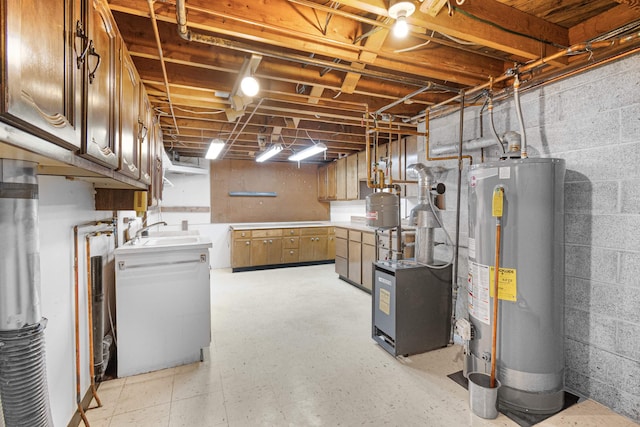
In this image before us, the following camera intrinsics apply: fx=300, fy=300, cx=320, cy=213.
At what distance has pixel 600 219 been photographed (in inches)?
76.0

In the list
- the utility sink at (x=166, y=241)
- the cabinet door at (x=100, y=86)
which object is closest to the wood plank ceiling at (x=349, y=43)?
the cabinet door at (x=100, y=86)

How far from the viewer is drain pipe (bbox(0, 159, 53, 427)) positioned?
3.13ft

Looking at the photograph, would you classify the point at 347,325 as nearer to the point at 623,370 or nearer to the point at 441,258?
the point at 441,258

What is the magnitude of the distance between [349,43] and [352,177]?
12.0ft

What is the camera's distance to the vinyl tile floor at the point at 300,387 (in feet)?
6.07

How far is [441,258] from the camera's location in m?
3.15

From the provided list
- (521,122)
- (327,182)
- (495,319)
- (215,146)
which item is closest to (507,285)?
(495,319)

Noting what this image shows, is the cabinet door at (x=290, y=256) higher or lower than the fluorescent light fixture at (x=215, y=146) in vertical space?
lower

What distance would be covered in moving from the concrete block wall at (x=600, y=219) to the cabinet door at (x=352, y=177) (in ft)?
10.7

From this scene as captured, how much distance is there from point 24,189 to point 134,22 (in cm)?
152

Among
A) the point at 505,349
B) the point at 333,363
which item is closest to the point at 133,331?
the point at 333,363

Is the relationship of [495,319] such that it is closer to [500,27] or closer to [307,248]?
[500,27]

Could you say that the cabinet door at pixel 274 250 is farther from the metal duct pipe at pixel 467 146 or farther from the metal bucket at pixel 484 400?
the metal bucket at pixel 484 400

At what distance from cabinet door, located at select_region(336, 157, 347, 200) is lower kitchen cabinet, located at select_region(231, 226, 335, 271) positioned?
2.65ft
